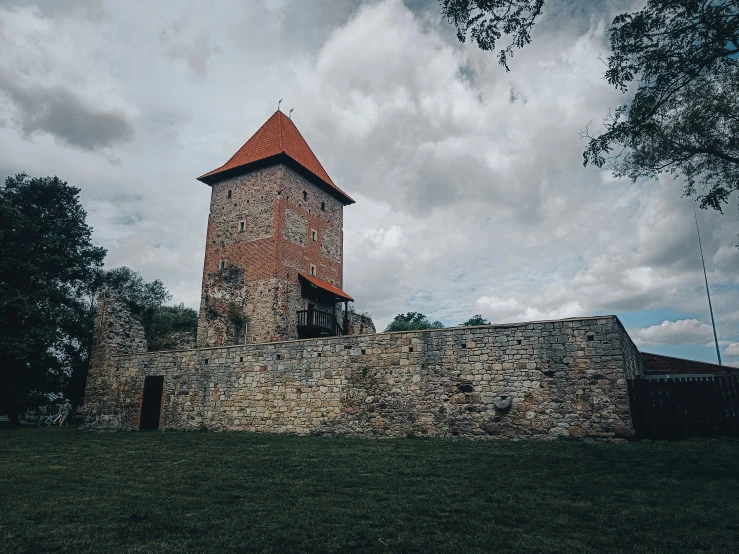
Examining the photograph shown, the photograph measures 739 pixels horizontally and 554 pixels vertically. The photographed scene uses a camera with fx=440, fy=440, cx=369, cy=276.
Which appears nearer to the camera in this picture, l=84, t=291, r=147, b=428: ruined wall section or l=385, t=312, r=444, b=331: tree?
l=84, t=291, r=147, b=428: ruined wall section

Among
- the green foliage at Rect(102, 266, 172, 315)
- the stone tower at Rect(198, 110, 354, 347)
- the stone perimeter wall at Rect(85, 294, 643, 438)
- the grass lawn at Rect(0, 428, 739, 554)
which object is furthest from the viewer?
the green foliage at Rect(102, 266, 172, 315)

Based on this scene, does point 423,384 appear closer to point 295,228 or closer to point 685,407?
point 685,407

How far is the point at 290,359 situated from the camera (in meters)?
13.5

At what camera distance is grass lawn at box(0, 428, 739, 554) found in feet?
13.2

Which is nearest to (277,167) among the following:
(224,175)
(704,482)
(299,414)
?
(224,175)

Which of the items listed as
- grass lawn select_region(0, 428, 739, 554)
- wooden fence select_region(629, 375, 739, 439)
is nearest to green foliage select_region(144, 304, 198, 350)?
grass lawn select_region(0, 428, 739, 554)

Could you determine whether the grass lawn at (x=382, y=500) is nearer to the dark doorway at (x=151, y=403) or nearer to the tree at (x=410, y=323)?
the dark doorway at (x=151, y=403)

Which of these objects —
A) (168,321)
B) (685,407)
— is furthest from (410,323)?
(685,407)

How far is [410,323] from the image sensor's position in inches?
1838

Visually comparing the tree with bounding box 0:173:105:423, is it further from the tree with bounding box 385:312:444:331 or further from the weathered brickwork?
the tree with bounding box 385:312:444:331

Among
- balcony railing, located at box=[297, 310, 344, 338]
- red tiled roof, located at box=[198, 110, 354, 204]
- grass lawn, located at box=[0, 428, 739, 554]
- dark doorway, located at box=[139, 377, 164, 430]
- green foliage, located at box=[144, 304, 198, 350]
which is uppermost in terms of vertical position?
red tiled roof, located at box=[198, 110, 354, 204]

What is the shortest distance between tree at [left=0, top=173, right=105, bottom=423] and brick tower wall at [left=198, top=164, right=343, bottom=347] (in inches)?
266

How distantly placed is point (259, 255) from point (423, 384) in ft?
43.1

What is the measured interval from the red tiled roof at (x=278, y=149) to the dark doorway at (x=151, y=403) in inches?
487
